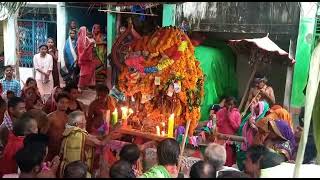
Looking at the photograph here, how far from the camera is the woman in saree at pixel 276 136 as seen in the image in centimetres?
457

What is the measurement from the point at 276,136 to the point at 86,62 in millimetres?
6369

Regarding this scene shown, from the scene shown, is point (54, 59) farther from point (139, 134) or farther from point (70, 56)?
point (139, 134)

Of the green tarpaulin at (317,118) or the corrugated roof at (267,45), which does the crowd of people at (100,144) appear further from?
the corrugated roof at (267,45)

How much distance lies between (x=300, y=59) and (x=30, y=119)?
5232 mm

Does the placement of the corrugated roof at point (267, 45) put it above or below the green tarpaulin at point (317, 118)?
above

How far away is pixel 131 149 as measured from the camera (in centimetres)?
374

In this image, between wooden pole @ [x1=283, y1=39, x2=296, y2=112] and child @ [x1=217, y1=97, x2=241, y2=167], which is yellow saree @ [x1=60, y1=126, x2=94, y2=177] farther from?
wooden pole @ [x1=283, y1=39, x2=296, y2=112]

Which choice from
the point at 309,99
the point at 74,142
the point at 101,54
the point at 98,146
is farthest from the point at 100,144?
the point at 101,54

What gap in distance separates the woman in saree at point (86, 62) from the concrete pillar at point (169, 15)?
2.09 m

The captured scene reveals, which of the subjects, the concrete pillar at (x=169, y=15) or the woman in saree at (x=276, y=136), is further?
the concrete pillar at (x=169, y=15)

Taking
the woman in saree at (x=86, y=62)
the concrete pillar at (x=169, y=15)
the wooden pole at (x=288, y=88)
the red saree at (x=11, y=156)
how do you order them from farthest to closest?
the woman in saree at (x=86, y=62), the concrete pillar at (x=169, y=15), the wooden pole at (x=288, y=88), the red saree at (x=11, y=156)

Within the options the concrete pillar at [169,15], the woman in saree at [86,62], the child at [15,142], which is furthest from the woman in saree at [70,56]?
the child at [15,142]

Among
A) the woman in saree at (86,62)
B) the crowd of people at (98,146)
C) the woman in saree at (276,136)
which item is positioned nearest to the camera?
the crowd of people at (98,146)

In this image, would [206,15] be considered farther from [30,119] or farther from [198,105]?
[30,119]
